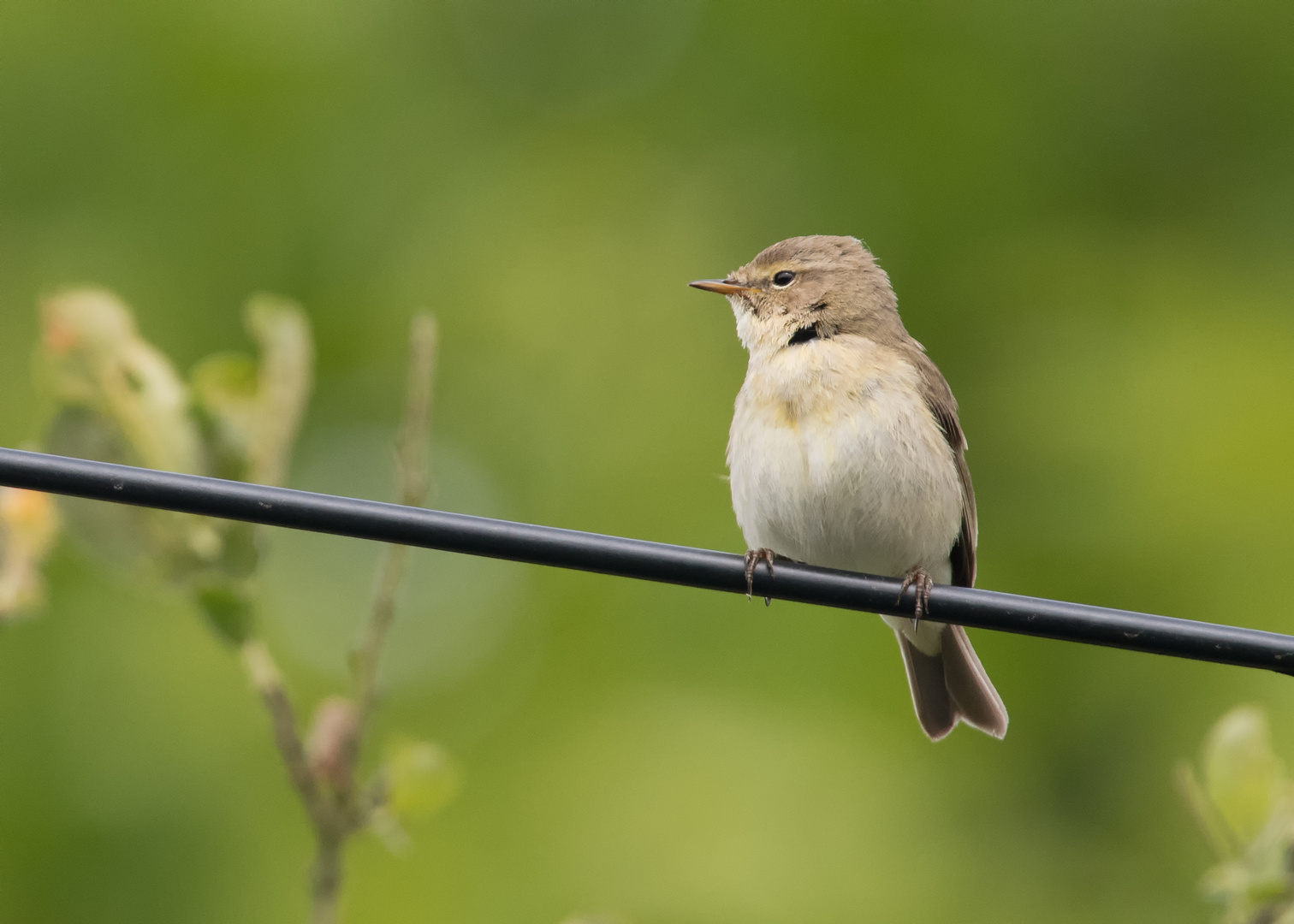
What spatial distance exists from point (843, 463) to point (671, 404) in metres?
4.20

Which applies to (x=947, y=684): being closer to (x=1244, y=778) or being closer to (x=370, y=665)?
(x=1244, y=778)

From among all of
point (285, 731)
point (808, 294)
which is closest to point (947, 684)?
point (808, 294)

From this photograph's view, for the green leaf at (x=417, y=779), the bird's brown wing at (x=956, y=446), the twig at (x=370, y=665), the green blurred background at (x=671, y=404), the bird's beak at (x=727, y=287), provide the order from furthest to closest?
the green blurred background at (x=671, y=404) < the bird's beak at (x=727, y=287) < the bird's brown wing at (x=956, y=446) < the green leaf at (x=417, y=779) < the twig at (x=370, y=665)

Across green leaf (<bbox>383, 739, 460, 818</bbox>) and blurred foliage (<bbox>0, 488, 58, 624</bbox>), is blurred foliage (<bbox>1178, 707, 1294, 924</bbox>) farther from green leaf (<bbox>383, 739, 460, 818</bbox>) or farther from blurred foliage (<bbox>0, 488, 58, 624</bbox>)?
blurred foliage (<bbox>0, 488, 58, 624</bbox>)

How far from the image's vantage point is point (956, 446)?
190 inches

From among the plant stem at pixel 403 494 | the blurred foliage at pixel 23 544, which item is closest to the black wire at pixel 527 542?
the plant stem at pixel 403 494

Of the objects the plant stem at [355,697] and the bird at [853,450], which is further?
the bird at [853,450]

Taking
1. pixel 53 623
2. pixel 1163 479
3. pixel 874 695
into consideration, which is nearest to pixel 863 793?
pixel 874 695

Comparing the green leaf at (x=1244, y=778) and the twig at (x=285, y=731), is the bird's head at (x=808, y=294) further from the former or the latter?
the twig at (x=285, y=731)

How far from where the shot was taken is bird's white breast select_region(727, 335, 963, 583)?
433cm

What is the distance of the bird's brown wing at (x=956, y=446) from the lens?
4.74m

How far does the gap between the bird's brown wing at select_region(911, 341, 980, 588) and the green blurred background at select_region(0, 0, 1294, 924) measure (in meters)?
2.60

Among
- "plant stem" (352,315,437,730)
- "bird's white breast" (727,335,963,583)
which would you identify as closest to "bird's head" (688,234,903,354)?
"bird's white breast" (727,335,963,583)

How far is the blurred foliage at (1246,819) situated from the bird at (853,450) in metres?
1.17
